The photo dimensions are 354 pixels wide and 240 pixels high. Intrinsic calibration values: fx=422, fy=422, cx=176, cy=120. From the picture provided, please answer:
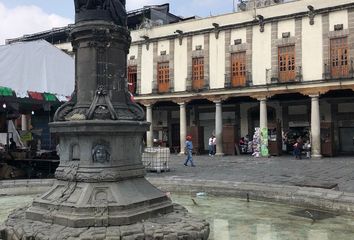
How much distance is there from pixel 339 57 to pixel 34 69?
1587 centimetres

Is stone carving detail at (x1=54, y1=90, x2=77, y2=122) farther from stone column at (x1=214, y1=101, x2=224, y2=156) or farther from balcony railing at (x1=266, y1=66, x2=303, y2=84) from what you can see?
stone column at (x1=214, y1=101, x2=224, y2=156)

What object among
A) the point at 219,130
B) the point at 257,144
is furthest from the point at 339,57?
the point at 219,130

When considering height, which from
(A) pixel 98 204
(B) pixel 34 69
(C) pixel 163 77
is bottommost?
(A) pixel 98 204

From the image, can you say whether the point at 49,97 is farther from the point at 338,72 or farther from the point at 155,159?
the point at 338,72

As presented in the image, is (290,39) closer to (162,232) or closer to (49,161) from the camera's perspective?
(49,161)

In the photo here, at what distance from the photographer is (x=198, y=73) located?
26859mm

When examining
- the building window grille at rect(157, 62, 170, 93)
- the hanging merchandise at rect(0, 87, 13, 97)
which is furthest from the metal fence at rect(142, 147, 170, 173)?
the building window grille at rect(157, 62, 170, 93)

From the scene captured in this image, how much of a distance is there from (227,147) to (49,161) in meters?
15.4

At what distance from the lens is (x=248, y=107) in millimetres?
28000

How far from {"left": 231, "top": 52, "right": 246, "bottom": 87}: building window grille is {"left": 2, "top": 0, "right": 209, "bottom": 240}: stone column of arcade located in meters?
19.3

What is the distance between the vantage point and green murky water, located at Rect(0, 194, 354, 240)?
561 centimetres

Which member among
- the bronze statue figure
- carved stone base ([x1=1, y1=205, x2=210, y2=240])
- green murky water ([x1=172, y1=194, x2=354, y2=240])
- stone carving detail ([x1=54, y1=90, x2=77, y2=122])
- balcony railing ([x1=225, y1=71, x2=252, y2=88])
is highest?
balcony railing ([x1=225, y1=71, x2=252, y2=88])

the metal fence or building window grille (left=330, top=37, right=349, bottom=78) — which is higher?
building window grille (left=330, top=37, right=349, bottom=78)

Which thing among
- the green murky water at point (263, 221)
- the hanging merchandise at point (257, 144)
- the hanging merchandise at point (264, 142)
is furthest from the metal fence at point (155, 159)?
the hanging merchandise at point (257, 144)
